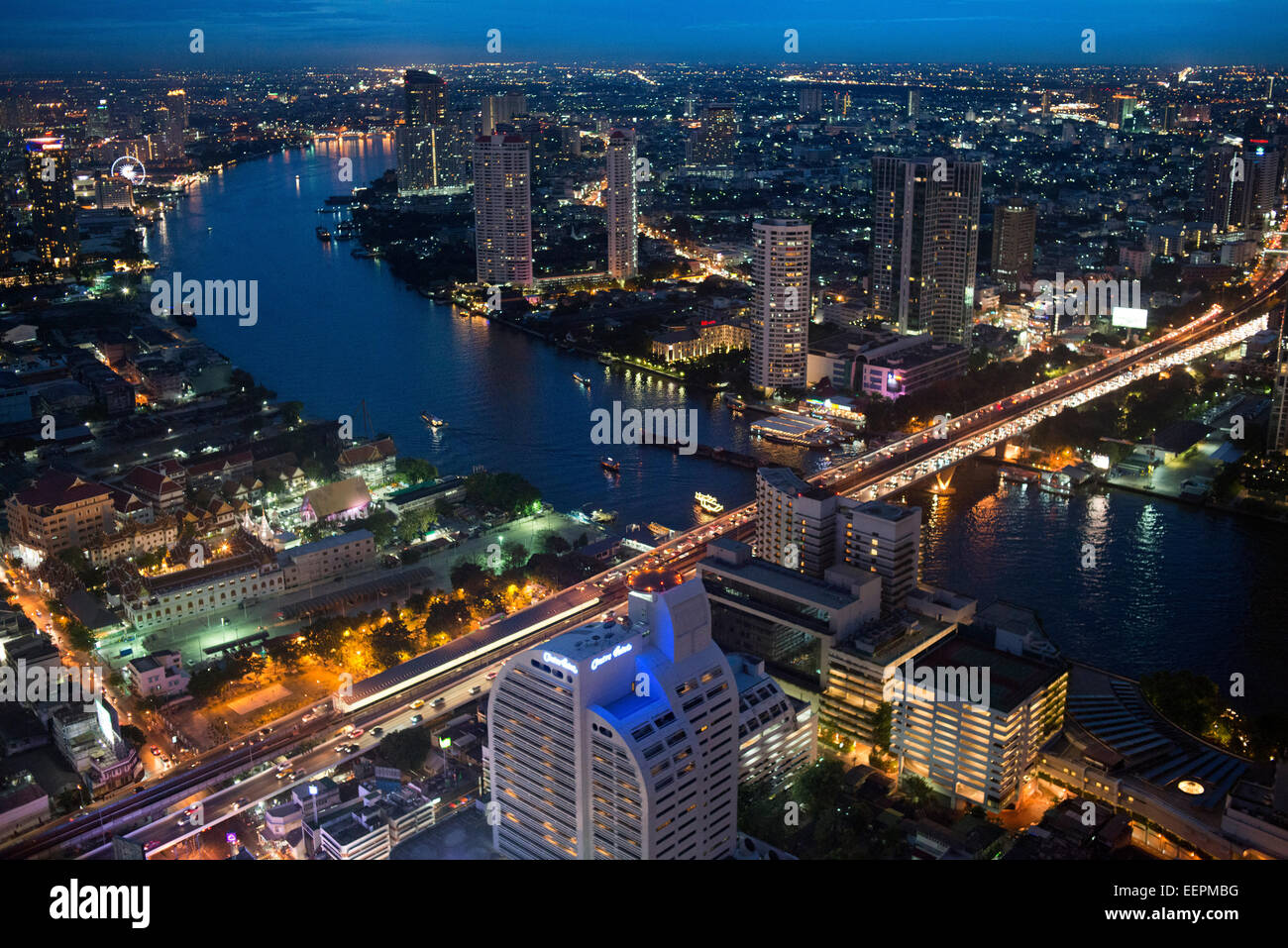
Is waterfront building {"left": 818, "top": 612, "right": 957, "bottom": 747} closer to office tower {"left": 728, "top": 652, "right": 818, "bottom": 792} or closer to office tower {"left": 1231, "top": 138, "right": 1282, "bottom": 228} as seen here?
office tower {"left": 728, "top": 652, "right": 818, "bottom": 792}

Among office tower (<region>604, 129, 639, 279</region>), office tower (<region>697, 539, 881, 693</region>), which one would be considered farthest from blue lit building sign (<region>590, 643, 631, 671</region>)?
office tower (<region>604, 129, 639, 279</region>)

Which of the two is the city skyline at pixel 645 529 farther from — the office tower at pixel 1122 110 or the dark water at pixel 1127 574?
the office tower at pixel 1122 110

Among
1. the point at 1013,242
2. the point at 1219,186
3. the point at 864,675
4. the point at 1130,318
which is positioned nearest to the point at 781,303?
the point at 1130,318

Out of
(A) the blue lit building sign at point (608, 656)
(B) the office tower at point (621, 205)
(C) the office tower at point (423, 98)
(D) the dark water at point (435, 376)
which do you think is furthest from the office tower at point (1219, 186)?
(A) the blue lit building sign at point (608, 656)

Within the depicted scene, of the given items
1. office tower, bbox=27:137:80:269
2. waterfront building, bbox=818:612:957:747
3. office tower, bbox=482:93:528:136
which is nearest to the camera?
waterfront building, bbox=818:612:957:747

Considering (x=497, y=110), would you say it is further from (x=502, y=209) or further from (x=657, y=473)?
(x=657, y=473)

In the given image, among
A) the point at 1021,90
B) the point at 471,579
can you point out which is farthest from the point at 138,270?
the point at 1021,90

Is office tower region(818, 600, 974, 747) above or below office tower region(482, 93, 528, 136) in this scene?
below
